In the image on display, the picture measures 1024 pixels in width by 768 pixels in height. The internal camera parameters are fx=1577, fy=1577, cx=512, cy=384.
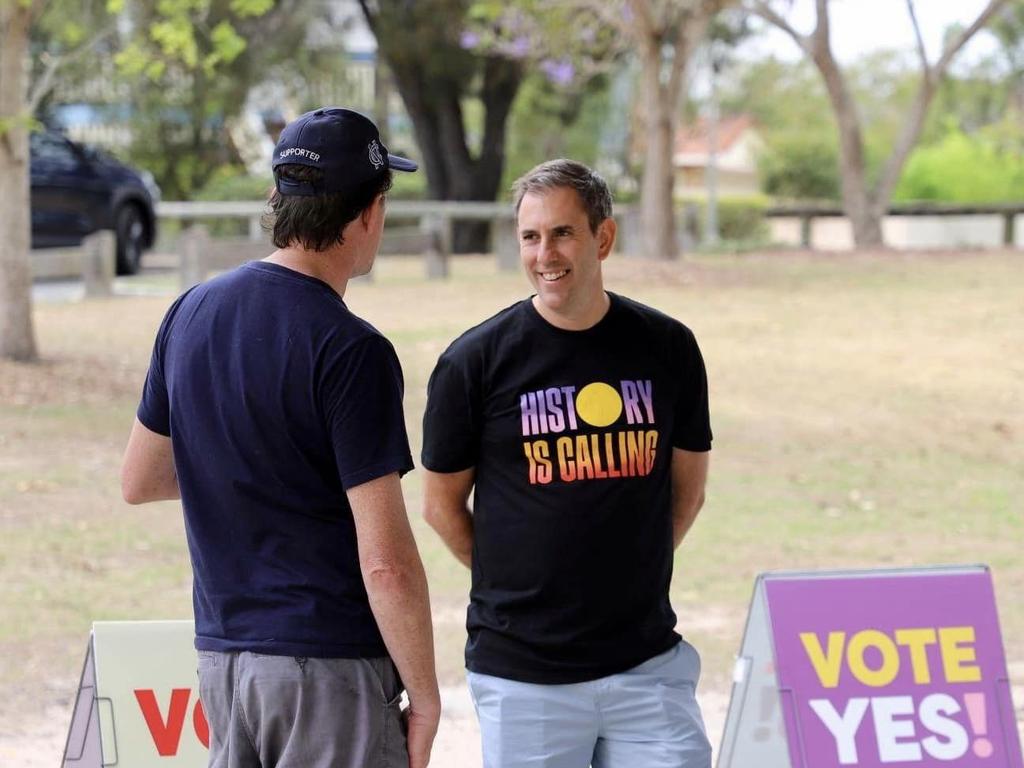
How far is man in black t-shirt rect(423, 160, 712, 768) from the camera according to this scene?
327 centimetres

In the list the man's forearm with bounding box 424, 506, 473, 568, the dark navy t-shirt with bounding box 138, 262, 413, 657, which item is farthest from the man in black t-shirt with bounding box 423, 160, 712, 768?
the dark navy t-shirt with bounding box 138, 262, 413, 657

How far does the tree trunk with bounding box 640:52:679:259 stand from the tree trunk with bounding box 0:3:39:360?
37.6 feet

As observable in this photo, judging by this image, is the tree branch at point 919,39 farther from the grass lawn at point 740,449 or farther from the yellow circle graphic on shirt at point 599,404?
the yellow circle graphic on shirt at point 599,404

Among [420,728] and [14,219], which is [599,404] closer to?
[420,728]

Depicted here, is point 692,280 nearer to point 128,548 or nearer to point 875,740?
point 128,548

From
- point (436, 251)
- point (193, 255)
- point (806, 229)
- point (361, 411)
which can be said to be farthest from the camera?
point (806, 229)

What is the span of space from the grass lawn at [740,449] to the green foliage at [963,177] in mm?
31419

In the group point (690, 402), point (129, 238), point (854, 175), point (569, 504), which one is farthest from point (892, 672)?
point (854, 175)

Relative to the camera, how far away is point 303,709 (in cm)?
261

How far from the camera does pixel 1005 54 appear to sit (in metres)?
53.5

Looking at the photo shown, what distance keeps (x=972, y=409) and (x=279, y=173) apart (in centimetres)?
968

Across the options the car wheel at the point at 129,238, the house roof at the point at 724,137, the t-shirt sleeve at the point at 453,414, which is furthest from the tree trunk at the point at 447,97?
the house roof at the point at 724,137

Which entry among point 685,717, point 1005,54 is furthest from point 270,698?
point 1005,54

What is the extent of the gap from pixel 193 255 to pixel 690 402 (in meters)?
15.2
